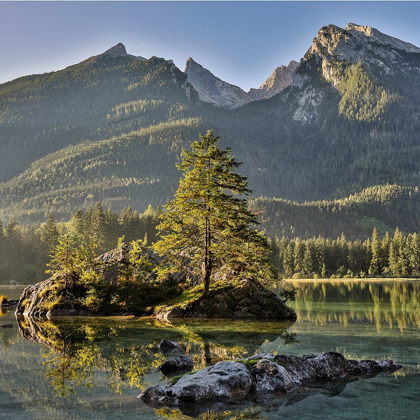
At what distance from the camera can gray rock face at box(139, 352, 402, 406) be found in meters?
14.9

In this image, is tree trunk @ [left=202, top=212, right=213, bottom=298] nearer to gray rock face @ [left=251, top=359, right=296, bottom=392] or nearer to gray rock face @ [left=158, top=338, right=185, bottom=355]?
gray rock face @ [left=158, top=338, right=185, bottom=355]

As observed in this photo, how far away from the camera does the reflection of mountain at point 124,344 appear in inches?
699

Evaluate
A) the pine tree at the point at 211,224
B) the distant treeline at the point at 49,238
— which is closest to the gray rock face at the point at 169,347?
the pine tree at the point at 211,224

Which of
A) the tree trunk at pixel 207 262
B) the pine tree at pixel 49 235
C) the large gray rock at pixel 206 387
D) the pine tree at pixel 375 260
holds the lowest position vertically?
the pine tree at pixel 375 260

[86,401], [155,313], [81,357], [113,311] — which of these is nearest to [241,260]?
[155,313]

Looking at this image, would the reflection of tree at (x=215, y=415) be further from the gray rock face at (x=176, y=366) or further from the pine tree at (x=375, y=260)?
the pine tree at (x=375, y=260)

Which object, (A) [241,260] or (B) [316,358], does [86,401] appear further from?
(A) [241,260]

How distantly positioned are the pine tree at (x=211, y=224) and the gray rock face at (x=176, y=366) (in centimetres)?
1995

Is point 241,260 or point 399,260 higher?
point 241,260

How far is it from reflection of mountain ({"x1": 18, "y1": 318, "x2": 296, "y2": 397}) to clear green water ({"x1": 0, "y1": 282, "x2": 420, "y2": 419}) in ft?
0.15

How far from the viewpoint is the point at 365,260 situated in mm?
190125

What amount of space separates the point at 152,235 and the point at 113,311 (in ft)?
347

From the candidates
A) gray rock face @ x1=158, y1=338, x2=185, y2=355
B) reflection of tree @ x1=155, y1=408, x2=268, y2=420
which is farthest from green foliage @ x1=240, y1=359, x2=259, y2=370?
gray rock face @ x1=158, y1=338, x2=185, y2=355

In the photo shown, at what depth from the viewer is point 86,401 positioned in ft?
47.7
